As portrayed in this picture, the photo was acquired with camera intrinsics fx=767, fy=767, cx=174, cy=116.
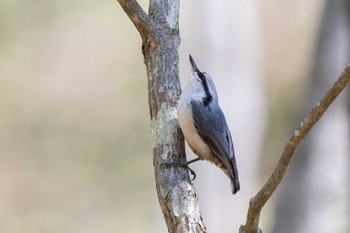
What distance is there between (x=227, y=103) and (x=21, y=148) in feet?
18.4

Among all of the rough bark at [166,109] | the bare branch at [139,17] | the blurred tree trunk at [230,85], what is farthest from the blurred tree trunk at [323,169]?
the bare branch at [139,17]

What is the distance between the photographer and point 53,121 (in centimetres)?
1228

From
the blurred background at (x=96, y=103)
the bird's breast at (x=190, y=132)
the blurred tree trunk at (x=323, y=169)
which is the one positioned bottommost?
the bird's breast at (x=190, y=132)

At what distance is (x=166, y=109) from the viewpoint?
348 cm

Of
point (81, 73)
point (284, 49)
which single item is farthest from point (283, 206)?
point (81, 73)

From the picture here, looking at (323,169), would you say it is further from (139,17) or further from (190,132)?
(139,17)

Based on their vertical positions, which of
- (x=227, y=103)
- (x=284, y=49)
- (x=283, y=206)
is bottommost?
(x=283, y=206)

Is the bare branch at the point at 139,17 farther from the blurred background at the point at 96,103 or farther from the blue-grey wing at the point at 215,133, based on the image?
the blurred background at the point at 96,103

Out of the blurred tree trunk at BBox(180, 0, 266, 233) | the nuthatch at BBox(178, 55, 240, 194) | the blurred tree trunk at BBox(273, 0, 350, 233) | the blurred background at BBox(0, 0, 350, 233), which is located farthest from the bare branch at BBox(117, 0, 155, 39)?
the blurred background at BBox(0, 0, 350, 233)

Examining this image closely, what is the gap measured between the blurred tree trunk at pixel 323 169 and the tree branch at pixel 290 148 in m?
3.02

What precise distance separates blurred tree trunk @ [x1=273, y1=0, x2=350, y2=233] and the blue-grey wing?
205cm

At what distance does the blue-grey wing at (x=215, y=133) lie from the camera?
3.69 meters

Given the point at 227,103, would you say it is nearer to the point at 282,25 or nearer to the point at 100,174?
the point at 282,25

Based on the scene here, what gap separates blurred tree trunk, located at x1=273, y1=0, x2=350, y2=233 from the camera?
18.4 ft
